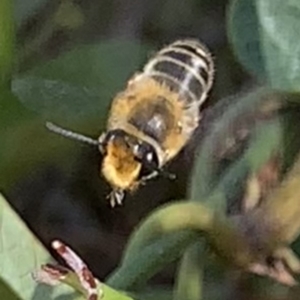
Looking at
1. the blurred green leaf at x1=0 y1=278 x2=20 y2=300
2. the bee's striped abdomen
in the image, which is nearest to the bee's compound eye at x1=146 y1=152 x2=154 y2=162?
the bee's striped abdomen

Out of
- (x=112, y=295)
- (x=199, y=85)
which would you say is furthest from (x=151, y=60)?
(x=112, y=295)

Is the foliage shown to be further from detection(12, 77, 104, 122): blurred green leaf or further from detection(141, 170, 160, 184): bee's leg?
detection(141, 170, 160, 184): bee's leg

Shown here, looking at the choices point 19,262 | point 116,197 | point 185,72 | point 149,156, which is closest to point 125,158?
point 149,156

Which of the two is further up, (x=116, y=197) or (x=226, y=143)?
(x=226, y=143)

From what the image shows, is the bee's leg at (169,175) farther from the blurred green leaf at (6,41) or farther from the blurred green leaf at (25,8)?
the blurred green leaf at (25,8)

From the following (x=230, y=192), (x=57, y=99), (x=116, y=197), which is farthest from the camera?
(x=116, y=197)

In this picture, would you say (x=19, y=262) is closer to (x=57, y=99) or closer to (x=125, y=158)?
(x=125, y=158)

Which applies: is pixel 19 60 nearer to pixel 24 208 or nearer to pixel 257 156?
pixel 24 208
